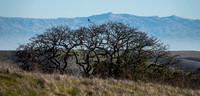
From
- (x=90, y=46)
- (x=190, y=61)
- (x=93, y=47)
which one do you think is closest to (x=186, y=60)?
(x=190, y=61)

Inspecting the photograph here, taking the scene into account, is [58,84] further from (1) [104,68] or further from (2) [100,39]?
(2) [100,39]

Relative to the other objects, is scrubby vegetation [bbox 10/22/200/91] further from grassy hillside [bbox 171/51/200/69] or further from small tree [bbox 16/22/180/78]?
grassy hillside [bbox 171/51/200/69]

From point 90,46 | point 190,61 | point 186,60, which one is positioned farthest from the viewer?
point 186,60

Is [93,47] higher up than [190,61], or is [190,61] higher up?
[93,47]

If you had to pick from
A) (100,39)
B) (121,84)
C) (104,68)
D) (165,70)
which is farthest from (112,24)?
(121,84)

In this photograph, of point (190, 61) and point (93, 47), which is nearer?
point (93, 47)

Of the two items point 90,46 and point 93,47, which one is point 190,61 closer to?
point 93,47

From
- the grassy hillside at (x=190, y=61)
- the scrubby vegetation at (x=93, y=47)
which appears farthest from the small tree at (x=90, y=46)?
the grassy hillside at (x=190, y=61)

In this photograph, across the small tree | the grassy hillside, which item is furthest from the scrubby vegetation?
the grassy hillside

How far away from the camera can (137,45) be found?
24109 millimetres

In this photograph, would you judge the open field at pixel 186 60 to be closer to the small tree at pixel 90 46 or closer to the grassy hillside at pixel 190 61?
the grassy hillside at pixel 190 61

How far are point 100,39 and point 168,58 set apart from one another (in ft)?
23.2

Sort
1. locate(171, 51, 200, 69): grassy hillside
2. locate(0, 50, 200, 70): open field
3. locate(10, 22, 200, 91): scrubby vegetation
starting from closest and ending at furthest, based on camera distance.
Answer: locate(10, 22, 200, 91): scrubby vegetation < locate(0, 50, 200, 70): open field < locate(171, 51, 200, 69): grassy hillside

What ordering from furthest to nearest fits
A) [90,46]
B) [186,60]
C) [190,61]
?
[186,60] < [190,61] < [90,46]
